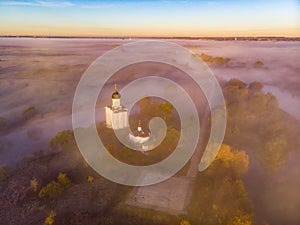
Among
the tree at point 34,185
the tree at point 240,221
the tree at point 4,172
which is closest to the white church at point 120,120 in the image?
the tree at point 34,185

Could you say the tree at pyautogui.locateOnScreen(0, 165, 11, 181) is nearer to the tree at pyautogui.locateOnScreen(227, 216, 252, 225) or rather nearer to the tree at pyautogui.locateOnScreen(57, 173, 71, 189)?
the tree at pyautogui.locateOnScreen(57, 173, 71, 189)

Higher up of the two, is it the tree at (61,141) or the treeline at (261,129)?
the tree at (61,141)

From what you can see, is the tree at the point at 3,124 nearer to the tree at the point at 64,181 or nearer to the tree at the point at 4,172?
the tree at the point at 4,172

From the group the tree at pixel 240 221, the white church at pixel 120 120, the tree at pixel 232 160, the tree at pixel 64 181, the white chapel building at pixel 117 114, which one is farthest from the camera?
the white chapel building at pixel 117 114

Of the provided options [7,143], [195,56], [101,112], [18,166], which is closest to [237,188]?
[18,166]

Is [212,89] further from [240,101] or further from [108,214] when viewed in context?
[108,214]

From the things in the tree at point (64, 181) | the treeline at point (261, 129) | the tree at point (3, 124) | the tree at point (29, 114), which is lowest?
the tree at point (29, 114)

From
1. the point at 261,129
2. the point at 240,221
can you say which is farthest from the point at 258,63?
the point at 240,221

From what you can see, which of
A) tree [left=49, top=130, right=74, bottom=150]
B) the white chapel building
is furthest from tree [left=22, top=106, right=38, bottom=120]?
the white chapel building
